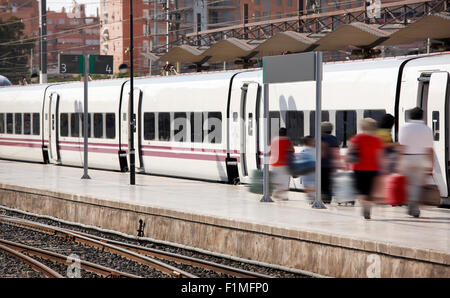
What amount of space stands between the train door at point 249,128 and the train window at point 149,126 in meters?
4.70

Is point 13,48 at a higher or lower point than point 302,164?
higher

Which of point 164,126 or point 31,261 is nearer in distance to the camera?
point 31,261

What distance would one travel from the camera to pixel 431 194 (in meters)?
14.0

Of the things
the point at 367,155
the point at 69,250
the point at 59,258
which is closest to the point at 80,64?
the point at 69,250

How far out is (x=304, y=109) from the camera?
64.5ft

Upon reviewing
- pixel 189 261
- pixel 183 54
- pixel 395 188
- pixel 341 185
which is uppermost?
pixel 183 54

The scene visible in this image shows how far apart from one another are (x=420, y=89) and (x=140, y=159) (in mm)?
11806

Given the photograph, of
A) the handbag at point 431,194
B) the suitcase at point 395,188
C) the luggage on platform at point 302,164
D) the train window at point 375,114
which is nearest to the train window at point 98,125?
the luggage on platform at point 302,164

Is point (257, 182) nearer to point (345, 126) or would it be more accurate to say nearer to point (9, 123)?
point (345, 126)

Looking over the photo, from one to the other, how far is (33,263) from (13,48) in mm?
84493

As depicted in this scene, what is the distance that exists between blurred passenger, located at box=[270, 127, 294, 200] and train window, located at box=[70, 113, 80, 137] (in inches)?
526

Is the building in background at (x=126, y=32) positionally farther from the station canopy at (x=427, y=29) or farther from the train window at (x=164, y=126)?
the station canopy at (x=427, y=29)

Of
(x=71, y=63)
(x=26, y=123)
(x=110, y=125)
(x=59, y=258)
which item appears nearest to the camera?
(x=59, y=258)
